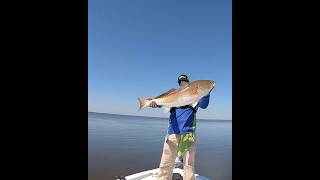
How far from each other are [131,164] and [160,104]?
3.15m

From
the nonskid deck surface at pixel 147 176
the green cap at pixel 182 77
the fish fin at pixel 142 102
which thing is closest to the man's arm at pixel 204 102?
the green cap at pixel 182 77

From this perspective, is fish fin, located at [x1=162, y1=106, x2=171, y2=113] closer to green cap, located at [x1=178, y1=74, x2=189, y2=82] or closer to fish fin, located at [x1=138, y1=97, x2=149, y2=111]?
fish fin, located at [x1=138, y1=97, x2=149, y2=111]

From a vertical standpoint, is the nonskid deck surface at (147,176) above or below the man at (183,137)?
below

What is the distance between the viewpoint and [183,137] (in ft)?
9.97

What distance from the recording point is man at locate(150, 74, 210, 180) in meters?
3.03

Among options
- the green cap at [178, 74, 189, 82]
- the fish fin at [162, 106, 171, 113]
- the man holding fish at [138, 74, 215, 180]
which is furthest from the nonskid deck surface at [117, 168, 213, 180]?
the green cap at [178, 74, 189, 82]

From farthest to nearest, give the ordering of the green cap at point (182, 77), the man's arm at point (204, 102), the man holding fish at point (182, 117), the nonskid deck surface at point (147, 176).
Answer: the nonskid deck surface at point (147, 176)
the green cap at point (182, 77)
the man's arm at point (204, 102)
the man holding fish at point (182, 117)

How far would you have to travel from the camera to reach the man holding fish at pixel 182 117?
9.52 feet

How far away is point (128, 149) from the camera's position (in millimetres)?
7340

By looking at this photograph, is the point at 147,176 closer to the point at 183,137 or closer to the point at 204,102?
the point at 183,137

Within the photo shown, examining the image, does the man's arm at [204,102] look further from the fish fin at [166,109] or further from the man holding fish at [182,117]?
the fish fin at [166,109]
